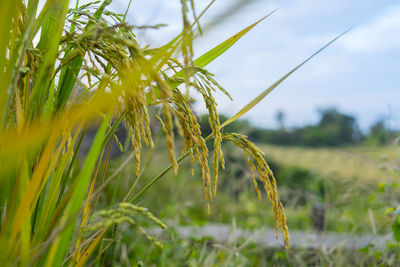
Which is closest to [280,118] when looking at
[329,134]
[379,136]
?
[329,134]

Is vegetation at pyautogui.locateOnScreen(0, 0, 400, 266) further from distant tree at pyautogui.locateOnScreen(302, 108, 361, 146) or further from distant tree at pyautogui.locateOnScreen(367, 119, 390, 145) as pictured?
distant tree at pyautogui.locateOnScreen(302, 108, 361, 146)

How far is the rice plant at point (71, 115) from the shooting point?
29.5 inches

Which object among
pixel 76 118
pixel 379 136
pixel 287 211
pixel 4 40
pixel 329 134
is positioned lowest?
pixel 329 134

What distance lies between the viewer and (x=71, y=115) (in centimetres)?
96

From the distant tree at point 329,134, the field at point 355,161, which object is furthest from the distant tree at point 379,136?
the distant tree at point 329,134

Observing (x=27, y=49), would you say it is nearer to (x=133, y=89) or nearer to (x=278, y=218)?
(x=133, y=89)

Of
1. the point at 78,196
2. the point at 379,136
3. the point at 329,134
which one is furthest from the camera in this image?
the point at 329,134

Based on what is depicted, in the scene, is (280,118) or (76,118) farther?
(280,118)

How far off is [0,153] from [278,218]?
0.66 meters

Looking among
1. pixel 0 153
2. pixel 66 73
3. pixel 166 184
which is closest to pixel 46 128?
pixel 0 153

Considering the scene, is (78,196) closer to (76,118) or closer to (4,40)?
(76,118)

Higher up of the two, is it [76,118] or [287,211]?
[76,118]

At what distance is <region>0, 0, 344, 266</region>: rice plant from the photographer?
749mm

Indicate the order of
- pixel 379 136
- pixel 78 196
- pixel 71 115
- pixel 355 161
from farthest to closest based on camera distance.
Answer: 1. pixel 379 136
2. pixel 355 161
3. pixel 71 115
4. pixel 78 196
